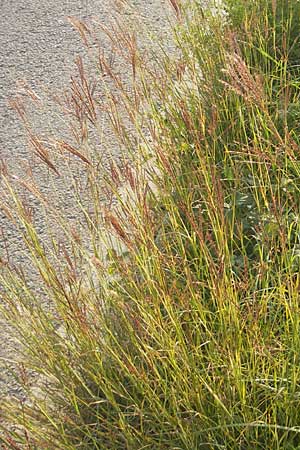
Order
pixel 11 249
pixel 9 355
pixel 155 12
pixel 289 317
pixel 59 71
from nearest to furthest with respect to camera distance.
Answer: pixel 289 317, pixel 9 355, pixel 11 249, pixel 59 71, pixel 155 12

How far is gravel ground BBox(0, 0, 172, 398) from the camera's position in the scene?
4023 millimetres

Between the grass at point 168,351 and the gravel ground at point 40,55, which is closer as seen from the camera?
the grass at point 168,351

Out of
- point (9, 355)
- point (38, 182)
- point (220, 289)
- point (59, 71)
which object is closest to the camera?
point (220, 289)

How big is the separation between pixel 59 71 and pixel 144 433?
292 centimetres

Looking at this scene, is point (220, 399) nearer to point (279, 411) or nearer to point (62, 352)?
point (279, 411)

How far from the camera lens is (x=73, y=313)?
223 cm

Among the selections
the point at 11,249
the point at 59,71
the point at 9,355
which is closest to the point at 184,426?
the point at 9,355

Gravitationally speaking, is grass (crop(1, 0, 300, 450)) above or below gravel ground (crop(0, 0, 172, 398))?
below

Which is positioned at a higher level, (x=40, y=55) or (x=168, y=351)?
(x=40, y=55)

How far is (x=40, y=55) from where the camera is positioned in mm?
5008

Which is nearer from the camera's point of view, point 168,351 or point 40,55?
Result: point 168,351

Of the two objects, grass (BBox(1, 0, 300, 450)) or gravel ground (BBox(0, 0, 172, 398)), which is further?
gravel ground (BBox(0, 0, 172, 398))

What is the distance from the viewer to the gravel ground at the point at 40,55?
13.2 ft

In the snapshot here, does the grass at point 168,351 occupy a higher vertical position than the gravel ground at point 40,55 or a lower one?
lower
